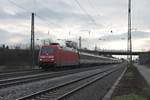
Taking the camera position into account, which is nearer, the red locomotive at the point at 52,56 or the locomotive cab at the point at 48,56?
the locomotive cab at the point at 48,56

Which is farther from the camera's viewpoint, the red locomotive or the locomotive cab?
the red locomotive

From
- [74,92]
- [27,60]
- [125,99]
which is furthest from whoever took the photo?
[27,60]

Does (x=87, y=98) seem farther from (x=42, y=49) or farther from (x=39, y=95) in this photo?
(x=42, y=49)

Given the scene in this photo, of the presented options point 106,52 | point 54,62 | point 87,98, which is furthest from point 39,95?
point 106,52

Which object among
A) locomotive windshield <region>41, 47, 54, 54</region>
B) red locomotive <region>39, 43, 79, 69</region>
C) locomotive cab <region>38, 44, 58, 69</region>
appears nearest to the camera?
locomotive cab <region>38, 44, 58, 69</region>

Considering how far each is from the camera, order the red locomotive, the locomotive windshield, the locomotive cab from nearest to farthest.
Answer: the locomotive cab < the red locomotive < the locomotive windshield

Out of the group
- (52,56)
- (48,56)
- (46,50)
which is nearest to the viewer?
(52,56)

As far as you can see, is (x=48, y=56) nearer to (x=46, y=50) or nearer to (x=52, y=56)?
(x=52, y=56)

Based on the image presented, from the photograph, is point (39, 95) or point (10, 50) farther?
point (10, 50)

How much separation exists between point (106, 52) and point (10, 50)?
109514 millimetres

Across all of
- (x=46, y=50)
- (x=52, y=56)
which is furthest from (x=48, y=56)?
(x=46, y=50)

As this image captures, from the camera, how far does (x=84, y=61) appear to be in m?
Result: 75.8

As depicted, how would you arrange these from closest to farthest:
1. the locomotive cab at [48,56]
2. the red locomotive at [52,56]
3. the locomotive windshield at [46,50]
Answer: the locomotive cab at [48,56]
the red locomotive at [52,56]
the locomotive windshield at [46,50]

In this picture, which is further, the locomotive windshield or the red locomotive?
the locomotive windshield
